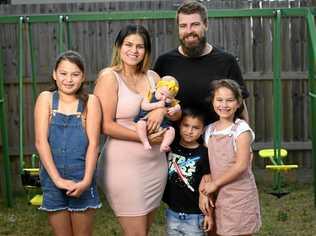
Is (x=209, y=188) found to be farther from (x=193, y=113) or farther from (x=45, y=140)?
(x=45, y=140)

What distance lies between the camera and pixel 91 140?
344 centimetres

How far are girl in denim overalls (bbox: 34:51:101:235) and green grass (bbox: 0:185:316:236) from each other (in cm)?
226

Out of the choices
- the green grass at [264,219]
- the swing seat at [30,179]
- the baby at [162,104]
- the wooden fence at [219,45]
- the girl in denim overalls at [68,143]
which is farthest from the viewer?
the wooden fence at [219,45]

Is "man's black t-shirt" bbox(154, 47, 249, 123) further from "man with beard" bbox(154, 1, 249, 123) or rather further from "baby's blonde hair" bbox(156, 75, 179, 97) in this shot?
"baby's blonde hair" bbox(156, 75, 179, 97)

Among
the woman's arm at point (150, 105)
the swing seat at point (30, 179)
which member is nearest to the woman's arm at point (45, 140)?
the woman's arm at point (150, 105)

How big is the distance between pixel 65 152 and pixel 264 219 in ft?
9.97

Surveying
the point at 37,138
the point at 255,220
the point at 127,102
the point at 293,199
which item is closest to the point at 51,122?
the point at 37,138

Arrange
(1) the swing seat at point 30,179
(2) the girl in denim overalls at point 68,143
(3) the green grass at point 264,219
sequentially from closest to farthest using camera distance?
(2) the girl in denim overalls at point 68,143 → (1) the swing seat at point 30,179 → (3) the green grass at point 264,219

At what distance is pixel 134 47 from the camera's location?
3332mm

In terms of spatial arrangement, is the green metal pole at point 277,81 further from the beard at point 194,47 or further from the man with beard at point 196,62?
the beard at point 194,47

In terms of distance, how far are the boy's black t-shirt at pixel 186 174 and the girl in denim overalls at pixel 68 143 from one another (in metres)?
0.41

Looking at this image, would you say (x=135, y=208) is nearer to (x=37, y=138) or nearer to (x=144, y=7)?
(x=37, y=138)

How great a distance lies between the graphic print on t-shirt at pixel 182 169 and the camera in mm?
3486

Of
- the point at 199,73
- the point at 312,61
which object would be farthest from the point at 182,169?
the point at 312,61
